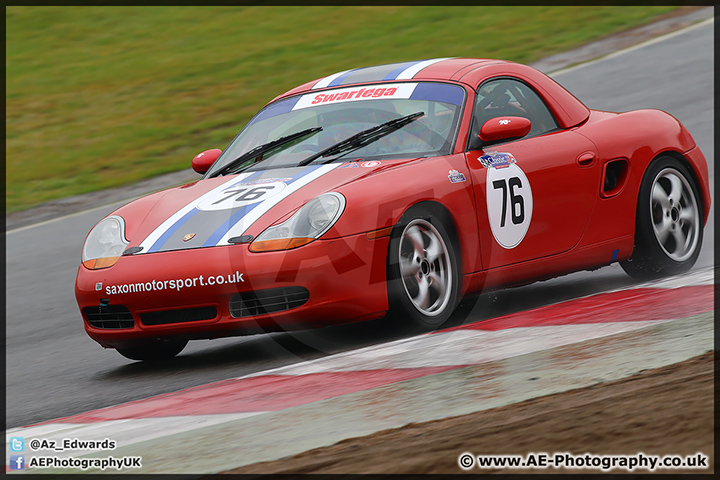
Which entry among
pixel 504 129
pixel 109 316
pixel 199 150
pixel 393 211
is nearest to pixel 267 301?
pixel 393 211

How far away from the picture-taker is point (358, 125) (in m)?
5.62

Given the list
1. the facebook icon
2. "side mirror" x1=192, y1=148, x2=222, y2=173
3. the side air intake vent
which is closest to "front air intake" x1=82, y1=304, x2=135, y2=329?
"side mirror" x1=192, y1=148, x2=222, y2=173

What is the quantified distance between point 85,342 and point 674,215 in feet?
11.8

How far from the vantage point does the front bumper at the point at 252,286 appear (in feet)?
15.2

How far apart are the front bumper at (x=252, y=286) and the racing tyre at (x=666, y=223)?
Result: 2085 millimetres

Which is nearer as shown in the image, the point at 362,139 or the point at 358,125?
the point at 362,139

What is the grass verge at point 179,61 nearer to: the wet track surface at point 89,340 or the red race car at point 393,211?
the wet track surface at point 89,340

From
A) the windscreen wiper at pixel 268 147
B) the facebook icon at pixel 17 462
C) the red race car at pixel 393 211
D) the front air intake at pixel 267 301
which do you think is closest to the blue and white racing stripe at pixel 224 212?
the red race car at pixel 393 211

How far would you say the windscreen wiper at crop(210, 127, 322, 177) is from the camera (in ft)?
18.9

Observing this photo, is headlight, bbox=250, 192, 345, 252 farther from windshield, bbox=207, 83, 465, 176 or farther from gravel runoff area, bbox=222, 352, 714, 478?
gravel runoff area, bbox=222, 352, 714, 478

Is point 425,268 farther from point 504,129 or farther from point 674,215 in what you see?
point 674,215

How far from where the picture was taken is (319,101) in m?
5.98

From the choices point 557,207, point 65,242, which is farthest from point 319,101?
point 65,242

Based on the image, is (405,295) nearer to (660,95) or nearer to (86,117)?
(660,95)
